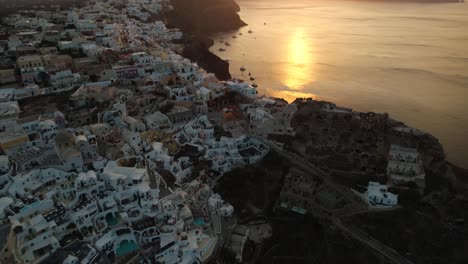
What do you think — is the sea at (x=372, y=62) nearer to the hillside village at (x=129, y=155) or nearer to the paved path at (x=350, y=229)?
the hillside village at (x=129, y=155)

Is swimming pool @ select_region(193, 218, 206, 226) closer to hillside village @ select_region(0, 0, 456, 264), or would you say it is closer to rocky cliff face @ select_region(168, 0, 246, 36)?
hillside village @ select_region(0, 0, 456, 264)

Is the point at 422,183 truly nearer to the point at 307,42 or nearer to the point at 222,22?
the point at 307,42

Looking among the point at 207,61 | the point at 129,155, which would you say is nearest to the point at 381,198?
the point at 129,155

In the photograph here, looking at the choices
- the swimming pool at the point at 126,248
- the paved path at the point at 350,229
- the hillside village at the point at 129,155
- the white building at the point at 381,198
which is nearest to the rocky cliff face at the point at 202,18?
the hillside village at the point at 129,155

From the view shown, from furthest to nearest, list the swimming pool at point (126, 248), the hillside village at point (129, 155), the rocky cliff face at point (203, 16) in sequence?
the rocky cliff face at point (203, 16), the hillside village at point (129, 155), the swimming pool at point (126, 248)

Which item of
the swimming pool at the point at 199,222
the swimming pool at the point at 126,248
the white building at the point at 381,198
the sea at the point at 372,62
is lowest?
the sea at the point at 372,62

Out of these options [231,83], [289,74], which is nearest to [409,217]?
[231,83]

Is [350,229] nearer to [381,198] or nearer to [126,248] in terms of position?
[381,198]
